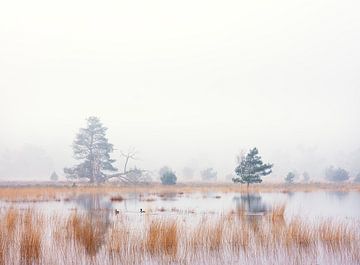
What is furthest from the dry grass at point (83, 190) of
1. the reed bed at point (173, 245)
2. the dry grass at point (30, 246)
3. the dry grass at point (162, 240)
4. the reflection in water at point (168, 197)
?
the dry grass at point (162, 240)

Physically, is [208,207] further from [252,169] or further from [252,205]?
[252,169]

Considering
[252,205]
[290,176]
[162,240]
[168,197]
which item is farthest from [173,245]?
[290,176]

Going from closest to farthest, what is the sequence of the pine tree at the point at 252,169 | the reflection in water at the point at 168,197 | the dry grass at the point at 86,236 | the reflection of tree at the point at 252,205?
the dry grass at the point at 86,236 → the reflection of tree at the point at 252,205 → the reflection in water at the point at 168,197 → the pine tree at the point at 252,169

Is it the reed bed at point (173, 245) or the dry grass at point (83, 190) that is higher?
the dry grass at point (83, 190)

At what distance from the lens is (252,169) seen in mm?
44531

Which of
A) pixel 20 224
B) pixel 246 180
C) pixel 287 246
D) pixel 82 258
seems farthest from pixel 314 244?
pixel 246 180

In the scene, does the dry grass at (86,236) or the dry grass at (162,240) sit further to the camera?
the dry grass at (86,236)

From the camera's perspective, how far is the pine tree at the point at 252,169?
146ft

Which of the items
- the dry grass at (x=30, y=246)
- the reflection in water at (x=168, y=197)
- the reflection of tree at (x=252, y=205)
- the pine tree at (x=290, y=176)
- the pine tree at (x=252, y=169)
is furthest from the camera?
the pine tree at (x=290, y=176)

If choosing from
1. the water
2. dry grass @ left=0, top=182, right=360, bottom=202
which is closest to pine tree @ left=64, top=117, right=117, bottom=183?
dry grass @ left=0, top=182, right=360, bottom=202

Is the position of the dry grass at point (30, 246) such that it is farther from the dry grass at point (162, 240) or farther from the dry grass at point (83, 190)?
the dry grass at point (83, 190)

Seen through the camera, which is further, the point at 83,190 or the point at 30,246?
the point at 83,190

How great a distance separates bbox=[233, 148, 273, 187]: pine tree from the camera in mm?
44531

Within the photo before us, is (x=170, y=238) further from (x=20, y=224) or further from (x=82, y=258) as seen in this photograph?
(x=20, y=224)
